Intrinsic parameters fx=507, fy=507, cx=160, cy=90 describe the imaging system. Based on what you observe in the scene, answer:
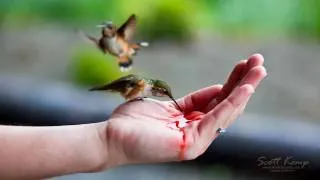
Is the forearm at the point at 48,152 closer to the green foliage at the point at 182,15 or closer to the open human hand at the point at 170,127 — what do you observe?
the open human hand at the point at 170,127

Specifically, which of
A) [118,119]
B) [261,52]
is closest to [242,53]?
[261,52]

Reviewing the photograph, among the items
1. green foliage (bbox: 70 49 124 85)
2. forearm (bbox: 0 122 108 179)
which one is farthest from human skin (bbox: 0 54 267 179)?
green foliage (bbox: 70 49 124 85)

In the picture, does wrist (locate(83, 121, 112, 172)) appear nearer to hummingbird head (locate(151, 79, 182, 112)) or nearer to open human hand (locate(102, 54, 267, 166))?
open human hand (locate(102, 54, 267, 166))

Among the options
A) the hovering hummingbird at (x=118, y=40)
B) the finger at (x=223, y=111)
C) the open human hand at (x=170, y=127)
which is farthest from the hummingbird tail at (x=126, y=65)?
the finger at (x=223, y=111)

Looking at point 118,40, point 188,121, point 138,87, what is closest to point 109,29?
point 118,40

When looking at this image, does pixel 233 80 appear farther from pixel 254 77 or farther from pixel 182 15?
pixel 182 15
